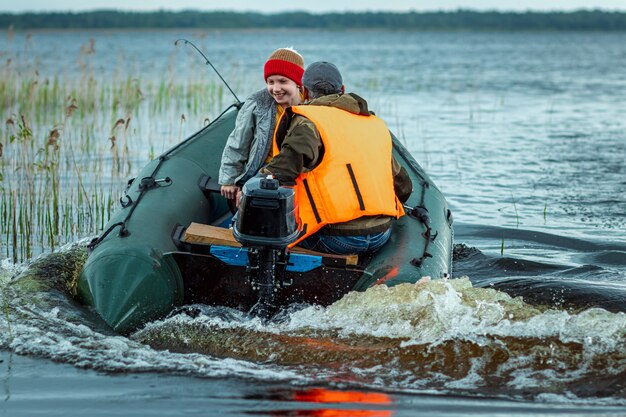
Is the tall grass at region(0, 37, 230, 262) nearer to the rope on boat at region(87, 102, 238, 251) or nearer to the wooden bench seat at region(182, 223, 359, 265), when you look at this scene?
the rope on boat at region(87, 102, 238, 251)

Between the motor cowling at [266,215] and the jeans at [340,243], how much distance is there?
40 cm

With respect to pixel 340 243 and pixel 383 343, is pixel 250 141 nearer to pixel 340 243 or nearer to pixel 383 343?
pixel 340 243

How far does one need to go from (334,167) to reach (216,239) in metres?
0.69

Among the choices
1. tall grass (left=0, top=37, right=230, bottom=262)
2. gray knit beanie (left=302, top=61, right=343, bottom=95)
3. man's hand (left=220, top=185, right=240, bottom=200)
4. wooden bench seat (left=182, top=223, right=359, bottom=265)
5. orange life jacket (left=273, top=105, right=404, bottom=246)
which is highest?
gray knit beanie (left=302, top=61, right=343, bottom=95)

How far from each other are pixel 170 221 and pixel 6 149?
624 centimetres

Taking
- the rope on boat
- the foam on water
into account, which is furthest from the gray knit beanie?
the rope on boat

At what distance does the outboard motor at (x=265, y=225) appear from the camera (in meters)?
4.35

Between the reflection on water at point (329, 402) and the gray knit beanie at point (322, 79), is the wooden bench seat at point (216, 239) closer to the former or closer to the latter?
the gray knit beanie at point (322, 79)

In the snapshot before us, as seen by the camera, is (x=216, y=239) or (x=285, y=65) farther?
(x=285, y=65)

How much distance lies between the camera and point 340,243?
4.83 meters

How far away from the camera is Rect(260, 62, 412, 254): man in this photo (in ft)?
15.0

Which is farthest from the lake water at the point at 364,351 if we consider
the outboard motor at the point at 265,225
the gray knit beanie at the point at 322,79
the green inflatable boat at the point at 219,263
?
the gray knit beanie at the point at 322,79

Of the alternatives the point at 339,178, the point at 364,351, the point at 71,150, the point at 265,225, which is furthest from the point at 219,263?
the point at 71,150

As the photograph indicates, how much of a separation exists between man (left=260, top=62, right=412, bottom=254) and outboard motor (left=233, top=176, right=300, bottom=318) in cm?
18
